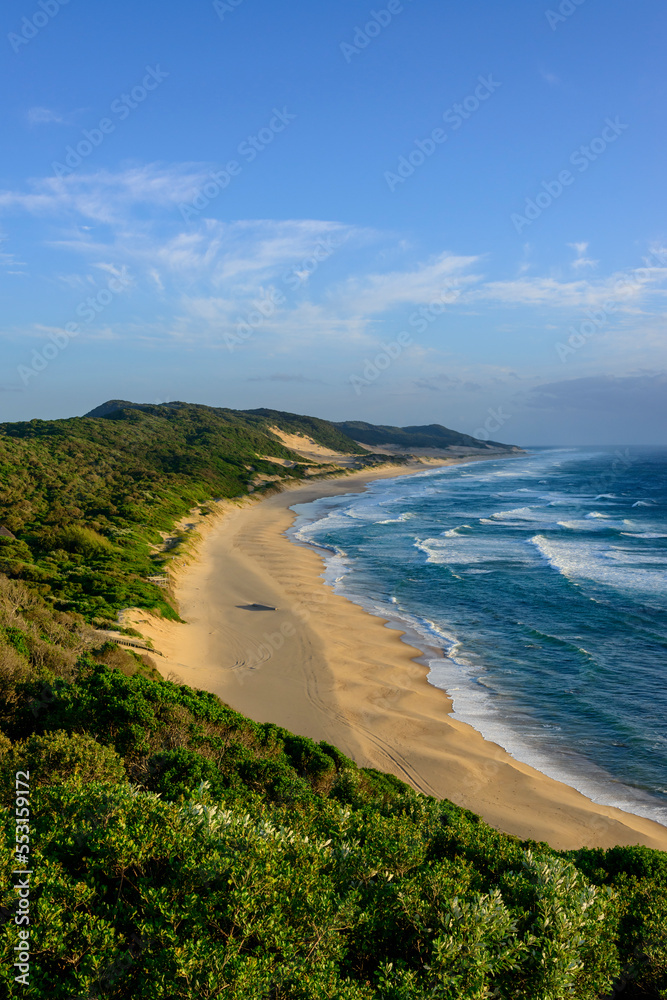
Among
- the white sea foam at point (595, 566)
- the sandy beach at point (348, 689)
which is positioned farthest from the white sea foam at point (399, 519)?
the sandy beach at point (348, 689)

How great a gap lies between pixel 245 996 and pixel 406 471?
407 ft

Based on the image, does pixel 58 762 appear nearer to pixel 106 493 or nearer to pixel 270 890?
pixel 270 890

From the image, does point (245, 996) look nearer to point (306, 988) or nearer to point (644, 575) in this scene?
point (306, 988)

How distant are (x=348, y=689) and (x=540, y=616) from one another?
11.9 m

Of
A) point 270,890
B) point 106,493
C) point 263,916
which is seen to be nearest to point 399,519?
point 106,493

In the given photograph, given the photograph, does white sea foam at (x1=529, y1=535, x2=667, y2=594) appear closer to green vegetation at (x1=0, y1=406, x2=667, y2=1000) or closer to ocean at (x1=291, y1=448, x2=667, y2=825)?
ocean at (x1=291, y1=448, x2=667, y2=825)

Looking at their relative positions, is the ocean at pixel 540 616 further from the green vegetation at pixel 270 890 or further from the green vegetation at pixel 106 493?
the green vegetation at pixel 106 493

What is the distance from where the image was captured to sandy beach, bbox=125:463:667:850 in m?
13.6

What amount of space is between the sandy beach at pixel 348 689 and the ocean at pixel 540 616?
93 cm

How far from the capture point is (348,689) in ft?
65.6

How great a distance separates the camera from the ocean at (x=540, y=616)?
54.3ft

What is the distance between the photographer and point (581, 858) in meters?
9.03

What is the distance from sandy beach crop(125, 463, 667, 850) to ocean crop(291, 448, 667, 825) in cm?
93

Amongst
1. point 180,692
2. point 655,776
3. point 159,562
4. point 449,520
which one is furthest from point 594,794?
point 449,520
